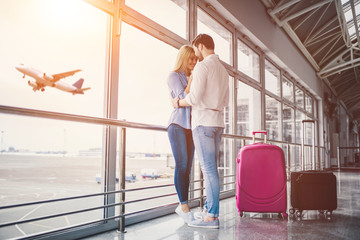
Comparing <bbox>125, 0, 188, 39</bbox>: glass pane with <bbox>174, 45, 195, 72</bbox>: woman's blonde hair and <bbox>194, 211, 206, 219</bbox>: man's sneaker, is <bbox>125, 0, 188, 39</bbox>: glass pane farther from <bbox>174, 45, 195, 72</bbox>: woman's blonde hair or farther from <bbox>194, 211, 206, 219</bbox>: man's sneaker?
<bbox>194, 211, 206, 219</bbox>: man's sneaker

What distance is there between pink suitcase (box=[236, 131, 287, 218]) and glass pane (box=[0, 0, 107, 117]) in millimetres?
1275

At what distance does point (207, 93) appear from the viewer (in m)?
1.92

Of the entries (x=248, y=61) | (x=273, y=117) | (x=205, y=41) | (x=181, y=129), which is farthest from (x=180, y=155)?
(x=273, y=117)

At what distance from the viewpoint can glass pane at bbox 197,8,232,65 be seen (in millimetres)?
4035

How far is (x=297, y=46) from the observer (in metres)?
8.03

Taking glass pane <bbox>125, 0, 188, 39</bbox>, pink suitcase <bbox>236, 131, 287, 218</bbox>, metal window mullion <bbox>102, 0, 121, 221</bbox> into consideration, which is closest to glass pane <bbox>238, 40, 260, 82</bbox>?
glass pane <bbox>125, 0, 188, 39</bbox>

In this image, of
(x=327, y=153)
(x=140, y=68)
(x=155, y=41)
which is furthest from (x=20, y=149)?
(x=327, y=153)

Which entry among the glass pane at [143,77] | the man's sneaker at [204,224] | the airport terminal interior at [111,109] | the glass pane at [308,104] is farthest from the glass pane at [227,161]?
the glass pane at [308,104]

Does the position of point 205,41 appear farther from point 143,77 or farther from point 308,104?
point 308,104

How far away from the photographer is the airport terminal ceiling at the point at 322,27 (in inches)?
233

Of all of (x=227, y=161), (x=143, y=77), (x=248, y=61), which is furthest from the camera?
(x=248, y=61)

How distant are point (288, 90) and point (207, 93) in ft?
22.2

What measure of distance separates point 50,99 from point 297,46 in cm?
743

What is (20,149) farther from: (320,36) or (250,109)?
(320,36)
